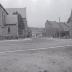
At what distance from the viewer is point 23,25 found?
244ft

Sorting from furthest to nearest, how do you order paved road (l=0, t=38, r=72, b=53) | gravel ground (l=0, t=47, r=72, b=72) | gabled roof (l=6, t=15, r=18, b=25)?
gabled roof (l=6, t=15, r=18, b=25) < paved road (l=0, t=38, r=72, b=53) < gravel ground (l=0, t=47, r=72, b=72)

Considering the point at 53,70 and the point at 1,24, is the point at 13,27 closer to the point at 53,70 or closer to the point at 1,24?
the point at 1,24

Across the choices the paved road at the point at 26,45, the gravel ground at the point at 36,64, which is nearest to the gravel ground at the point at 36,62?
the gravel ground at the point at 36,64

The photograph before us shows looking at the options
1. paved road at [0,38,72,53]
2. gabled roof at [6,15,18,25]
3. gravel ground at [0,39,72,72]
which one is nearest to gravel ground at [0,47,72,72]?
gravel ground at [0,39,72,72]

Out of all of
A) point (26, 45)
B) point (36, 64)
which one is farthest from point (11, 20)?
point (36, 64)

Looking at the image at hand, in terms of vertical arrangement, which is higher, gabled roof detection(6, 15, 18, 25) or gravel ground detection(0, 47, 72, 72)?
gabled roof detection(6, 15, 18, 25)

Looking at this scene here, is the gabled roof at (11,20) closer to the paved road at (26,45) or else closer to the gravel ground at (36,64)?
the paved road at (26,45)

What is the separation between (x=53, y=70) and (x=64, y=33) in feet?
220

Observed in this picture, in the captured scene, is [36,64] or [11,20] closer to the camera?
[36,64]

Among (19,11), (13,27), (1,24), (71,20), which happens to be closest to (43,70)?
(1,24)

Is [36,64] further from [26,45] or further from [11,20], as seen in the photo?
[11,20]

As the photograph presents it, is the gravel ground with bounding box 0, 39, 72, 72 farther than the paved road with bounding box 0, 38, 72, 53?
No

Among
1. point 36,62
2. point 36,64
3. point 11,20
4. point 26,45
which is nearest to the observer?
point 36,64

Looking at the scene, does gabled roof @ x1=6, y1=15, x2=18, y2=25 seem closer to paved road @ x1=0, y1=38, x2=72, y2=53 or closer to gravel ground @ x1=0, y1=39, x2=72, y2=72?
paved road @ x1=0, y1=38, x2=72, y2=53
